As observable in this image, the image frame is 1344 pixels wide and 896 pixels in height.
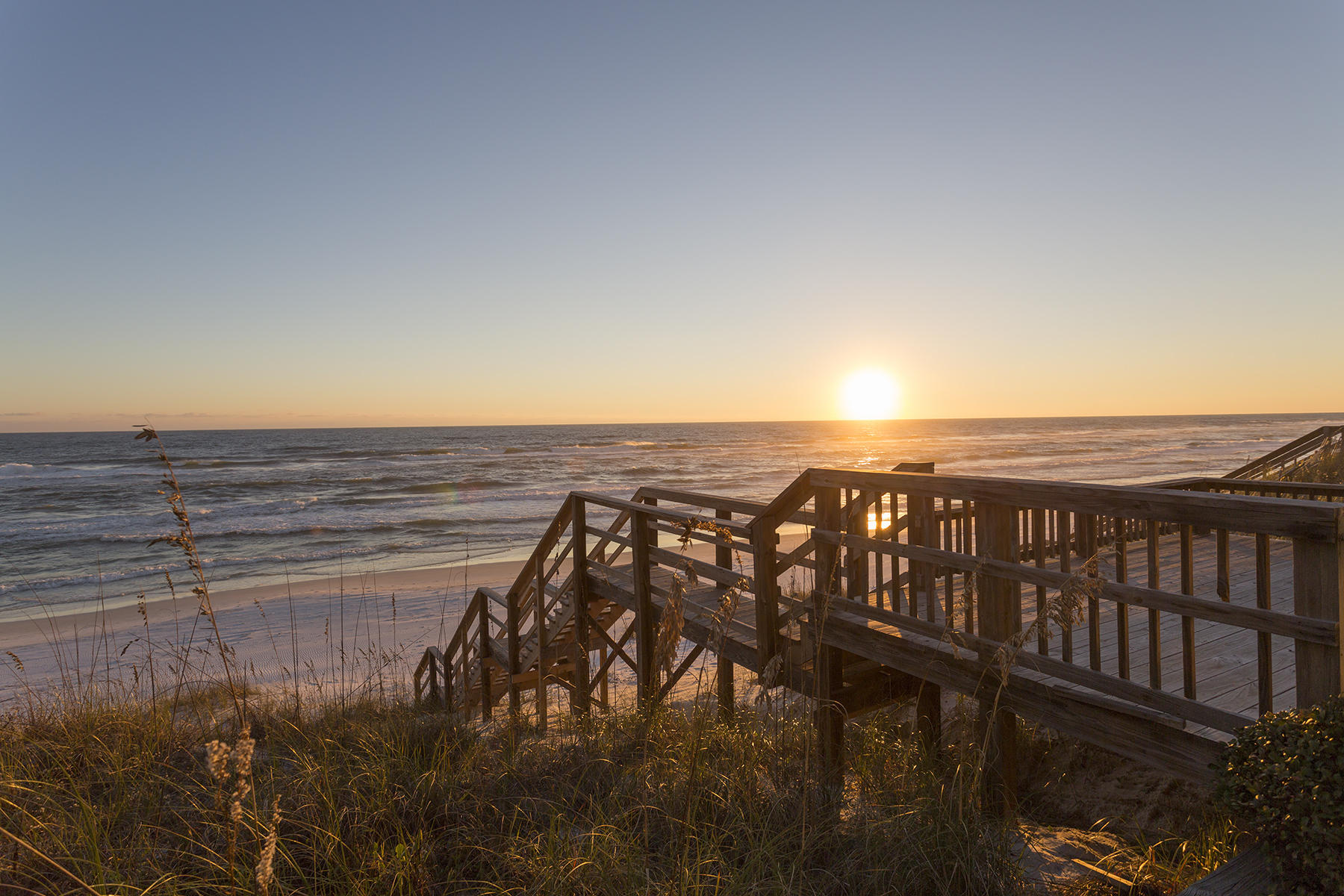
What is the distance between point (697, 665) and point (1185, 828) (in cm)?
790

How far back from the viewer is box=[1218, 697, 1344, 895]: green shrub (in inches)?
82.6

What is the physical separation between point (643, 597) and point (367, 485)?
40.4 m

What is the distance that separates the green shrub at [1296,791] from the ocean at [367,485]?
1116 cm

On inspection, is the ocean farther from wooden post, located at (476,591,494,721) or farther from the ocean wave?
wooden post, located at (476,591,494,721)

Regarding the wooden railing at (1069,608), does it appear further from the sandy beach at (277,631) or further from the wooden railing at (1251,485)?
the sandy beach at (277,631)

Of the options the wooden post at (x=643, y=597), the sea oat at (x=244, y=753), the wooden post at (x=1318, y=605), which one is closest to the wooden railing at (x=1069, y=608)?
the wooden post at (x=1318, y=605)

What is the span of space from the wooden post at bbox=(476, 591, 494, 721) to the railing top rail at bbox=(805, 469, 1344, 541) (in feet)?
21.8

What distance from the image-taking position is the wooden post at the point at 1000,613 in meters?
3.66

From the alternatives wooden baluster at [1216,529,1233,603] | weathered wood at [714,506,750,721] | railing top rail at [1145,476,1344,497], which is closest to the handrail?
railing top rail at [1145,476,1344,497]

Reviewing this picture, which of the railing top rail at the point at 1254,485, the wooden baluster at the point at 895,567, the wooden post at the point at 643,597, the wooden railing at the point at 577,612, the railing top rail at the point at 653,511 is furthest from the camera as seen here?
the railing top rail at the point at 1254,485

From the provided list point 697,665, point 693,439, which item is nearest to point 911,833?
point 697,665

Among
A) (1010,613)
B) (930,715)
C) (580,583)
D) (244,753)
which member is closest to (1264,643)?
(1010,613)

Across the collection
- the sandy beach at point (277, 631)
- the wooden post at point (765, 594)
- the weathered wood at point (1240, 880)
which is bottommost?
the sandy beach at point (277, 631)

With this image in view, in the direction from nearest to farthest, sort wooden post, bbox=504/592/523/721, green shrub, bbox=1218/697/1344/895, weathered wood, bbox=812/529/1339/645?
1. green shrub, bbox=1218/697/1344/895
2. weathered wood, bbox=812/529/1339/645
3. wooden post, bbox=504/592/523/721
